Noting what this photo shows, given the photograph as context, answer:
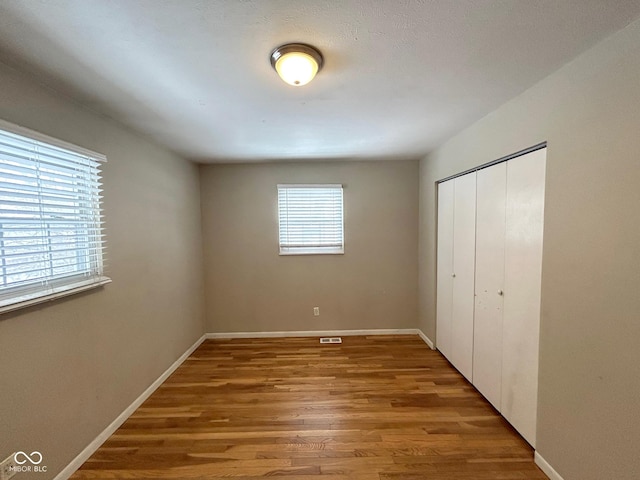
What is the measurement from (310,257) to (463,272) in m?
1.87

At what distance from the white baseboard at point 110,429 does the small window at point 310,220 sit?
6.15ft

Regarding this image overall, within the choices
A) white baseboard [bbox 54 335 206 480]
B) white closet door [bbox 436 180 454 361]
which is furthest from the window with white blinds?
white closet door [bbox 436 180 454 361]

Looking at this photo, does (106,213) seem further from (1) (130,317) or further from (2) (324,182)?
(2) (324,182)

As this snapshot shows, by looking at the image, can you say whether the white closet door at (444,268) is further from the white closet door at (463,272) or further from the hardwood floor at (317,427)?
the hardwood floor at (317,427)

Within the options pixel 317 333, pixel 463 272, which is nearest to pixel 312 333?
pixel 317 333

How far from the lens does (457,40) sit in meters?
1.21

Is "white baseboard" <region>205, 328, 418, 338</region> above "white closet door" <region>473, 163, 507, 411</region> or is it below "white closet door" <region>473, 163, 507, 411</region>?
below

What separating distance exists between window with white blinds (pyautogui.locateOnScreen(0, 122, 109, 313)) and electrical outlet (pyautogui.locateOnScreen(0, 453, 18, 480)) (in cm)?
74

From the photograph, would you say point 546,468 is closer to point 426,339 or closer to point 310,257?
point 426,339

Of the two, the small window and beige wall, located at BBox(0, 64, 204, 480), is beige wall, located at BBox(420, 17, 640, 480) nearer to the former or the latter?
the small window

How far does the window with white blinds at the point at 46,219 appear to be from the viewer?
1.34m

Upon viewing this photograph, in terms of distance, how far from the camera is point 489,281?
2.19 metres

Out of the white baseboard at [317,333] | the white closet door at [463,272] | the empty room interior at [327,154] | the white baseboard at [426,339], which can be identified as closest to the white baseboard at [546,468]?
the empty room interior at [327,154]

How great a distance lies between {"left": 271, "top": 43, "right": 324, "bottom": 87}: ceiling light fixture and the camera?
1.25m
